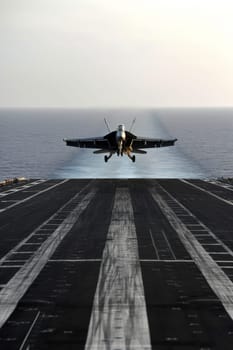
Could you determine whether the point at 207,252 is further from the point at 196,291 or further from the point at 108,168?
the point at 108,168

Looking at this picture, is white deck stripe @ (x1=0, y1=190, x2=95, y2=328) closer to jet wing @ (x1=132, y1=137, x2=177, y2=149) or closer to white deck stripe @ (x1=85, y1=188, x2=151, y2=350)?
white deck stripe @ (x1=85, y1=188, x2=151, y2=350)

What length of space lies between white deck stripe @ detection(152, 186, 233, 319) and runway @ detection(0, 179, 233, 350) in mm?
42

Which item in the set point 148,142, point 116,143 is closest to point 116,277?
point 116,143

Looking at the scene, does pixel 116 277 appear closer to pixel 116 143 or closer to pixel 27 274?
pixel 27 274

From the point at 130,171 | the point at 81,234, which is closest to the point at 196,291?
the point at 81,234

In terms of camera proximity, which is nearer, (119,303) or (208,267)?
(119,303)

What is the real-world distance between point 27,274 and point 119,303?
17.8 ft

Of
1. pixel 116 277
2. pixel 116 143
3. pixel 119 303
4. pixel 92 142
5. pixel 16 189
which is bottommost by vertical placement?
pixel 16 189

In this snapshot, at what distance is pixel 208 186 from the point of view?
187ft

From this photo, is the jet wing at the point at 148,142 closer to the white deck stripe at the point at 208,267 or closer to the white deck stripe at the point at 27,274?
the white deck stripe at the point at 208,267

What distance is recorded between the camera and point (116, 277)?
58.6 feet

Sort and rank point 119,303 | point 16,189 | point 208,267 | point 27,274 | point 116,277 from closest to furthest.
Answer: point 119,303
point 116,277
point 27,274
point 208,267
point 16,189

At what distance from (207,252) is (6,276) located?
10.1 m

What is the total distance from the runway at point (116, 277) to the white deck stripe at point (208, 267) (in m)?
0.04
